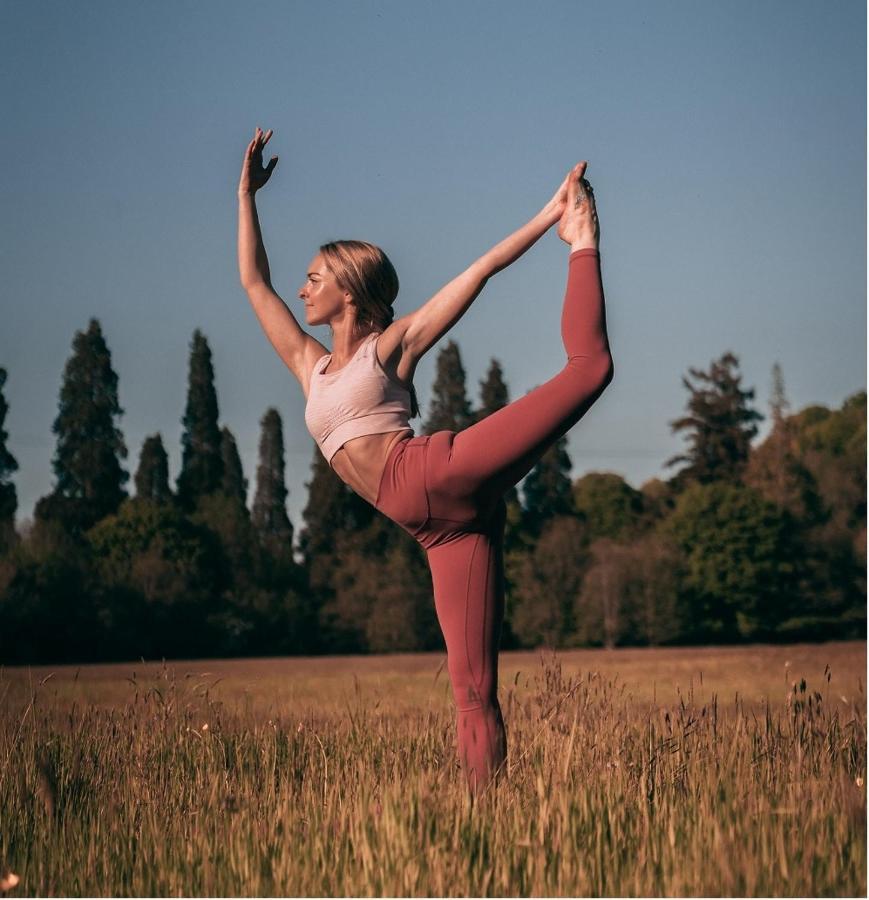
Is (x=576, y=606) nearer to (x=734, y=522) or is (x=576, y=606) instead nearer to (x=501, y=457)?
(x=734, y=522)

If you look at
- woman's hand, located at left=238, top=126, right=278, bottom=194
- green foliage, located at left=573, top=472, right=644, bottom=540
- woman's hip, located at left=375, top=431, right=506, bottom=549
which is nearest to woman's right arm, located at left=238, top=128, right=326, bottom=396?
woman's hand, located at left=238, top=126, right=278, bottom=194

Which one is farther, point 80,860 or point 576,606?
point 576,606

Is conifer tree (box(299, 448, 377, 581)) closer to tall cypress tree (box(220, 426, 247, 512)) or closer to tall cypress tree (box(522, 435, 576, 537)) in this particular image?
tall cypress tree (box(220, 426, 247, 512))

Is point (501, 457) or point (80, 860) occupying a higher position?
point (501, 457)

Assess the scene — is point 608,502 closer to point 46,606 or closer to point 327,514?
point 327,514

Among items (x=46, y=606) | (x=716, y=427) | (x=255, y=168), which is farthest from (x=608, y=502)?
(x=255, y=168)

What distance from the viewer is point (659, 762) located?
555cm

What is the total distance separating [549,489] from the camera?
59750 millimetres

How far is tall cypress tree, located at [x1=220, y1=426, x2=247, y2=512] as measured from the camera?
184 ft

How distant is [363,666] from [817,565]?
3211 cm

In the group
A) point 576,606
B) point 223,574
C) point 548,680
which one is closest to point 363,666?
point 223,574

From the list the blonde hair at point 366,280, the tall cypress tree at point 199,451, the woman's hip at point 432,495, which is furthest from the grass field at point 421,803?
the tall cypress tree at point 199,451

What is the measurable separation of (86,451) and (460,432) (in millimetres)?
45813

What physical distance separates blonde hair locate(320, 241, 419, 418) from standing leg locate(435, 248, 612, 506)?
563 mm
